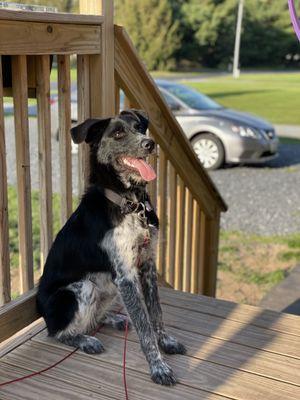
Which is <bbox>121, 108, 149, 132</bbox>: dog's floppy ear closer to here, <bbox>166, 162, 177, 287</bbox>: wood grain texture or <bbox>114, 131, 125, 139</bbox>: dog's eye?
<bbox>114, 131, 125, 139</bbox>: dog's eye

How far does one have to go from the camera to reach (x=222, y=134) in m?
11.3

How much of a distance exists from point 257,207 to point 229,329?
617cm

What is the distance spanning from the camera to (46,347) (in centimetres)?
282

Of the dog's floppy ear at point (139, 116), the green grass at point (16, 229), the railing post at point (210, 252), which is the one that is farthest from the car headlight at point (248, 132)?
the dog's floppy ear at point (139, 116)

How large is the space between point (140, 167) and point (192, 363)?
105cm

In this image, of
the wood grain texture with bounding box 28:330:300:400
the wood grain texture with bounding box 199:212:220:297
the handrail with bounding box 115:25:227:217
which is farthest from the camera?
the wood grain texture with bounding box 199:212:220:297

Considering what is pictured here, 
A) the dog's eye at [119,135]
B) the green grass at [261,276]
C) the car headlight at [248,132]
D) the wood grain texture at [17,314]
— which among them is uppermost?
the dog's eye at [119,135]

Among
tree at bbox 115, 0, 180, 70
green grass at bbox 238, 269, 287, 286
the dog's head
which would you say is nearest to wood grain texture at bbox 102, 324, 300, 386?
the dog's head

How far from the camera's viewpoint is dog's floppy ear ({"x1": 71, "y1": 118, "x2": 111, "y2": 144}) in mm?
2585

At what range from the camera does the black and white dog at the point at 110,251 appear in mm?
2605

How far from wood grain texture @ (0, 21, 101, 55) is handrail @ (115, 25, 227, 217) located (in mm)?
259

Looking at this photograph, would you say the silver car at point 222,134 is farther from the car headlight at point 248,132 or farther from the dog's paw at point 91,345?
the dog's paw at point 91,345

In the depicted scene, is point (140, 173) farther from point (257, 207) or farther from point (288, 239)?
point (257, 207)

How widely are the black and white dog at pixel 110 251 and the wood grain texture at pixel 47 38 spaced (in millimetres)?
444
